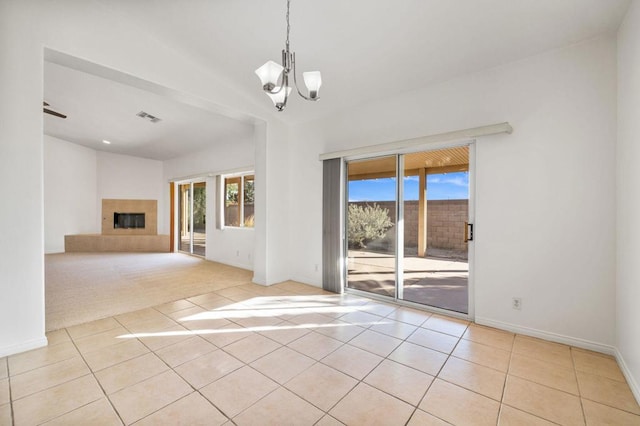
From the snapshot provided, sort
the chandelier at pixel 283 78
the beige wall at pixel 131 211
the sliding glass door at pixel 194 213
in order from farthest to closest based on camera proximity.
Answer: the beige wall at pixel 131 211 < the sliding glass door at pixel 194 213 < the chandelier at pixel 283 78

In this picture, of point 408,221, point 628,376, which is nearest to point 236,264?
point 408,221

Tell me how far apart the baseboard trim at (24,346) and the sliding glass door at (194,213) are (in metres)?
5.06

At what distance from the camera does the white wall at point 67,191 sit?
23.1 feet


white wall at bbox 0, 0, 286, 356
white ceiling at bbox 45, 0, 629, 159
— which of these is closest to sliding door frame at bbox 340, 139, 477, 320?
white ceiling at bbox 45, 0, 629, 159

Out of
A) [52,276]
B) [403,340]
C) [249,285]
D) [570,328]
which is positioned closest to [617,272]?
[570,328]

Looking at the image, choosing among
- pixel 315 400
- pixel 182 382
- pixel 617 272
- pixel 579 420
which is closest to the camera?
pixel 579 420

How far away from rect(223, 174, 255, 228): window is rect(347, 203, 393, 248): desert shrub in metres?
2.87

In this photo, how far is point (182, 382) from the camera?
1997 mm

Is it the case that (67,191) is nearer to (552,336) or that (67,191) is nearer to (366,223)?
(366,223)

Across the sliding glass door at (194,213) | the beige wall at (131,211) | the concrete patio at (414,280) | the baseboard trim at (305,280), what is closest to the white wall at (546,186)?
the concrete patio at (414,280)

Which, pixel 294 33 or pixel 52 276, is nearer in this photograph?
pixel 294 33

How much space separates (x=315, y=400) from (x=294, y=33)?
3.38 m

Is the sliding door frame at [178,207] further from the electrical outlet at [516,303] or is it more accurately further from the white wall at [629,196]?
the white wall at [629,196]

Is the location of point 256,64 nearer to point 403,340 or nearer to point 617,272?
point 403,340
